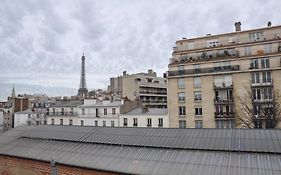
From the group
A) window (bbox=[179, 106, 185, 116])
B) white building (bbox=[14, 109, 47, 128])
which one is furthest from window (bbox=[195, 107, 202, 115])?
white building (bbox=[14, 109, 47, 128])

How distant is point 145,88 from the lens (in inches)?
2859

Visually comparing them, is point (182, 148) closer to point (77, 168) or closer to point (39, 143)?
point (77, 168)

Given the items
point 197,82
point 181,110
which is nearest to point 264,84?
point 197,82

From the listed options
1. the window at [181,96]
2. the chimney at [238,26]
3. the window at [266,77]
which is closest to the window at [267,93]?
the window at [266,77]

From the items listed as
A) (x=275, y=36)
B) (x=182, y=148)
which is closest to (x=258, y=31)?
(x=275, y=36)

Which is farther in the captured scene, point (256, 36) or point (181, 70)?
point (256, 36)

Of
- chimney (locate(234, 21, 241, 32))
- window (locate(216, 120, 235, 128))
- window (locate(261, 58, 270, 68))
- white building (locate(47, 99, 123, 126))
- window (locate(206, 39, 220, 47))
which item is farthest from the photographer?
white building (locate(47, 99, 123, 126))

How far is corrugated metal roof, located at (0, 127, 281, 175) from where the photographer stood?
11.5 metres

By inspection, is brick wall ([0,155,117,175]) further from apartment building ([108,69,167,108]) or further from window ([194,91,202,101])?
apartment building ([108,69,167,108])

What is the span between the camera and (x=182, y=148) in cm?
1418

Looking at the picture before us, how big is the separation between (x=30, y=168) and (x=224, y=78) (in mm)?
31053

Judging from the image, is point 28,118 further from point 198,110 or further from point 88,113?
point 198,110

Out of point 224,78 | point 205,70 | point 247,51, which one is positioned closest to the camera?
point 224,78

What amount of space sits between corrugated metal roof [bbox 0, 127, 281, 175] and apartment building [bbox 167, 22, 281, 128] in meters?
23.6
